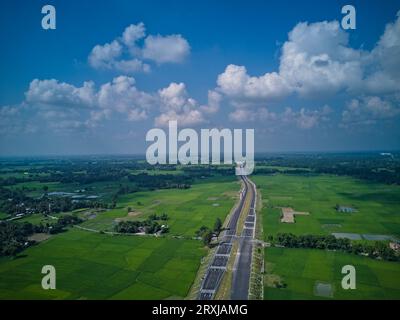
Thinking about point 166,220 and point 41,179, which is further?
point 41,179

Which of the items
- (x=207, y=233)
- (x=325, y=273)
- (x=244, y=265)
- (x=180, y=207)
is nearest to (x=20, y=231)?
(x=207, y=233)

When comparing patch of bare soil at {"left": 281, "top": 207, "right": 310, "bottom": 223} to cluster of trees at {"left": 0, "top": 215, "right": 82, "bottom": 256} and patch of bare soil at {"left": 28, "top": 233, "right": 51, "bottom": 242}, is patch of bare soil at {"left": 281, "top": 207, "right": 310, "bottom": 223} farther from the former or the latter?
patch of bare soil at {"left": 28, "top": 233, "right": 51, "bottom": 242}

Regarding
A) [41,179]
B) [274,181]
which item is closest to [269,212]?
[274,181]

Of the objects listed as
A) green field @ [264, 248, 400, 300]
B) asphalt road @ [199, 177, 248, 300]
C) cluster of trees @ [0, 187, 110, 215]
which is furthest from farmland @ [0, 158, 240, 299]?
green field @ [264, 248, 400, 300]

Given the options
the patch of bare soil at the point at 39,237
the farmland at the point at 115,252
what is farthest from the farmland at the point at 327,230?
the patch of bare soil at the point at 39,237
